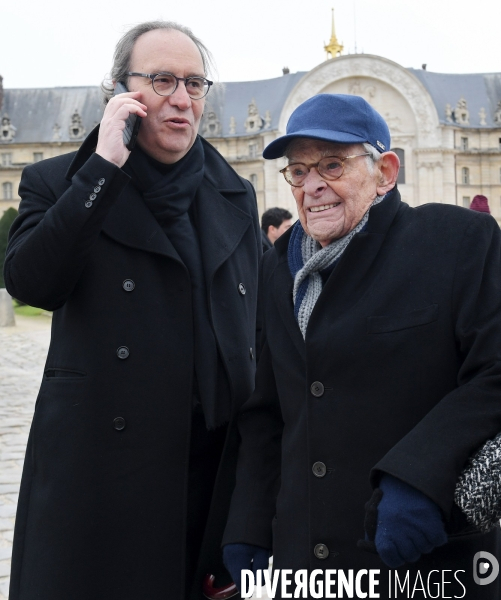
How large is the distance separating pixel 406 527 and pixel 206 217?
1.44m

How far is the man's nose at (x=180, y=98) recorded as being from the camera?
107 inches

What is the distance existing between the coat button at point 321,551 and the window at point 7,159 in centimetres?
6256

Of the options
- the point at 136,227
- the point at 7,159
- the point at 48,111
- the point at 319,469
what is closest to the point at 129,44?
the point at 136,227

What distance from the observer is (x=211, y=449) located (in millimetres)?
2852

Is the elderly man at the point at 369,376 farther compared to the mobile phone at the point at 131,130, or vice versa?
the mobile phone at the point at 131,130

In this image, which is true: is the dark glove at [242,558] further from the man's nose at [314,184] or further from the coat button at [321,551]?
the man's nose at [314,184]

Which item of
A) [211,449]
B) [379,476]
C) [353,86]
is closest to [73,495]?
[211,449]

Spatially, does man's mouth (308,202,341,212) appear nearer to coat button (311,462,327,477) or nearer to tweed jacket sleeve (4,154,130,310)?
tweed jacket sleeve (4,154,130,310)

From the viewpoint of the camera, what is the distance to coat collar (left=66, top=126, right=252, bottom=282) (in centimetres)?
274

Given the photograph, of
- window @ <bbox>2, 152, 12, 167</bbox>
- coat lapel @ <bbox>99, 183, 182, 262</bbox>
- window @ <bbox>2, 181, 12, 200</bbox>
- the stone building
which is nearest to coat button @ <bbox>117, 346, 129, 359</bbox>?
coat lapel @ <bbox>99, 183, 182, 262</bbox>

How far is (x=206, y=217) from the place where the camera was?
2.96 m

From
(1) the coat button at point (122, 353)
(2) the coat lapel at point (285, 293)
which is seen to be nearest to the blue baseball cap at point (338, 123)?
(2) the coat lapel at point (285, 293)

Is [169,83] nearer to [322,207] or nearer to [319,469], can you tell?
[322,207]

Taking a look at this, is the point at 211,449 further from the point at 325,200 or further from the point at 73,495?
the point at 325,200
